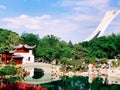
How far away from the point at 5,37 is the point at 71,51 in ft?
52.2

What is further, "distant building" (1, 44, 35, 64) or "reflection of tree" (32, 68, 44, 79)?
"distant building" (1, 44, 35, 64)

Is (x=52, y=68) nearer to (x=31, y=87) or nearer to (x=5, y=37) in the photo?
(x=5, y=37)

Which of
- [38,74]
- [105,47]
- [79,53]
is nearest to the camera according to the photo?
[38,74]

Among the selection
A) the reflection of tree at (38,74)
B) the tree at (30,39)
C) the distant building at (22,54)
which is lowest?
the reflection of tree at (38,74)

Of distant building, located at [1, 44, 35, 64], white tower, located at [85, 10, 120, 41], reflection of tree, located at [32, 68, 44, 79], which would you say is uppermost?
white tower, located at [85, 10, 120, 41]

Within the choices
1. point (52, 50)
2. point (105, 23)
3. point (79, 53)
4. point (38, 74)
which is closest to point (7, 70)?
point (38, 74)

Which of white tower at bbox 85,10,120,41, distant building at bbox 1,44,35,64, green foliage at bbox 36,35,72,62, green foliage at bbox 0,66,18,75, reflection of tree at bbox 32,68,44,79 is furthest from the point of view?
white tower at bbox 85,10,120,41

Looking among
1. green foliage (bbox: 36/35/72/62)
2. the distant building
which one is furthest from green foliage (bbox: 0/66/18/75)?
green foliage (bbox: 36/35/72/62)

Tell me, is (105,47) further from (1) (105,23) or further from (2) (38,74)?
(1) (105,23)

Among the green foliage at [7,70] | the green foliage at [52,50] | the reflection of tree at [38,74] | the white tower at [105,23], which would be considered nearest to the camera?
the green foliage at [7,70]

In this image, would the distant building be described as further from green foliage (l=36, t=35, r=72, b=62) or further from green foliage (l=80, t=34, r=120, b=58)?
green foliage (l=80, t=34, r=120, b=58)

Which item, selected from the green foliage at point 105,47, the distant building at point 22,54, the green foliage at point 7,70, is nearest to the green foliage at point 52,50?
the distant building at point 22,54

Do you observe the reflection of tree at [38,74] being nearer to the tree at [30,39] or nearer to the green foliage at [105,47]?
the tree at [30,39]

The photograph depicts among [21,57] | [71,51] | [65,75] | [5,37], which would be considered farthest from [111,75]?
[5,37]
